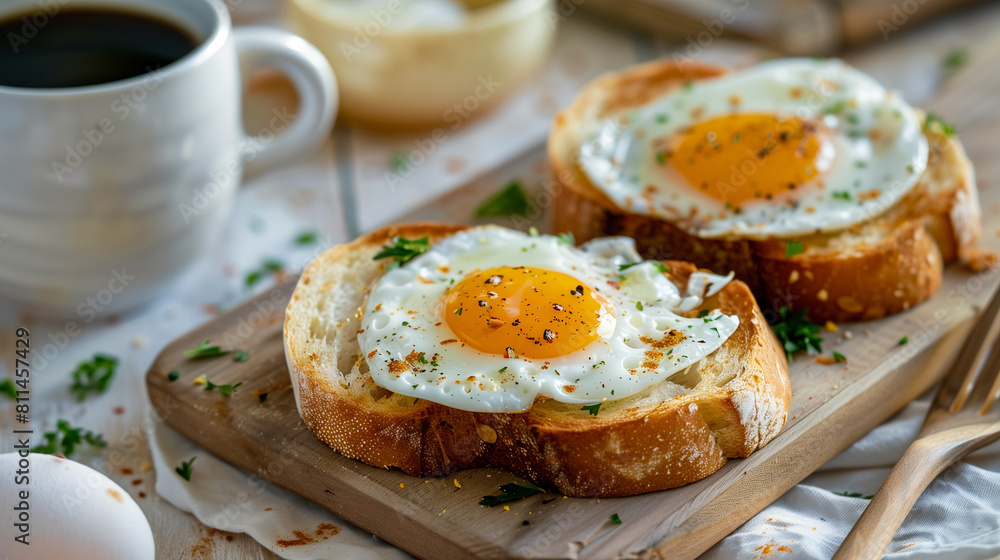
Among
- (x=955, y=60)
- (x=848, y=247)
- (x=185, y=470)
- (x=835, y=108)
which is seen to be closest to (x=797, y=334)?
(x=848, y=247)

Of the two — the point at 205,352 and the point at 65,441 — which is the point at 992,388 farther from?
the point at 65,441

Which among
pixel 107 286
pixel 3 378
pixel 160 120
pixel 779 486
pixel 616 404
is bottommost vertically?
pixel 3 378

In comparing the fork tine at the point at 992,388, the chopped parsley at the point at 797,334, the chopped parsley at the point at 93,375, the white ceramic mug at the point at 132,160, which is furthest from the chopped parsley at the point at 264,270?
the fork tine at the point at 992,388

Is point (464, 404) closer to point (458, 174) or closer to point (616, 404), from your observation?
point (616, 404)

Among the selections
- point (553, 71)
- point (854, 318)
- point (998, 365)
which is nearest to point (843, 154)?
point (854, 318)

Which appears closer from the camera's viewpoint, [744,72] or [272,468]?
[272,468]

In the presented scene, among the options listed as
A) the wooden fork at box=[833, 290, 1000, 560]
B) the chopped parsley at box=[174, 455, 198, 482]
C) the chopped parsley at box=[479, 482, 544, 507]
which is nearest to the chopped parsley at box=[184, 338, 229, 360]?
the chopped parsley at box=[174, 455, 198, 482]
